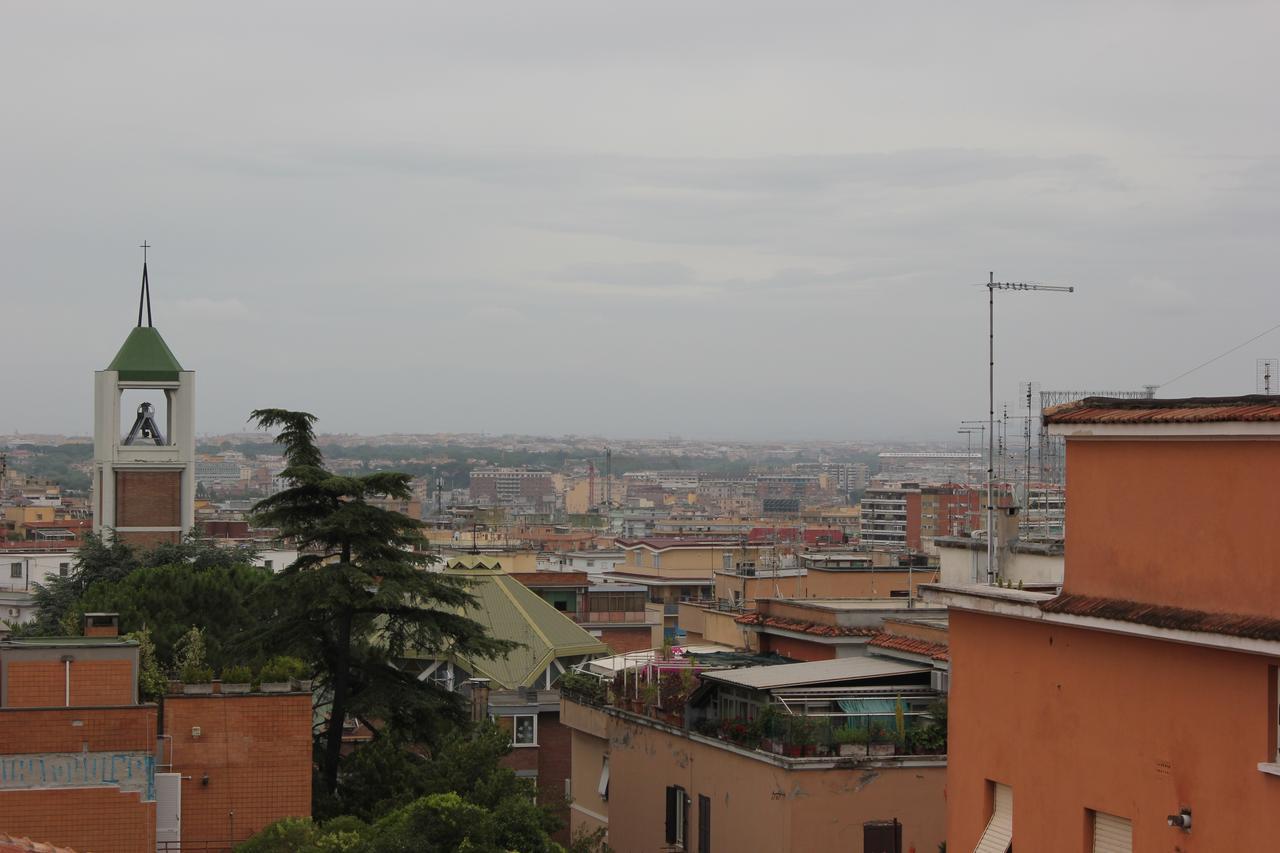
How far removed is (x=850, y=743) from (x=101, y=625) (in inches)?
493

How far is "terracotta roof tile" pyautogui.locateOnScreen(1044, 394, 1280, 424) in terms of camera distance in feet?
31.1

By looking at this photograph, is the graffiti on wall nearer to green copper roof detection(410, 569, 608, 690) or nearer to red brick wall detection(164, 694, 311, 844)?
red brick wall detection(164, 694, 311, 844)

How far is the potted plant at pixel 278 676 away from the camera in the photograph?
19.7 m

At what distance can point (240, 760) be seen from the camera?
62.1 ft

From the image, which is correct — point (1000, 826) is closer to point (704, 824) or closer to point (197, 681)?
point (704, 824)

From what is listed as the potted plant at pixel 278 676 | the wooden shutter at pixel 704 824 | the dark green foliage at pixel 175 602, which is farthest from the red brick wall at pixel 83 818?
the dark green foliage at pixel 175 602

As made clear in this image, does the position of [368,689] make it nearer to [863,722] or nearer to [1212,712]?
[863,722]

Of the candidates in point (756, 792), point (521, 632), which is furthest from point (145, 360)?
point (756, 792)

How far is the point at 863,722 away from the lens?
20.1 metres

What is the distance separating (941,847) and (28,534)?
104 metres

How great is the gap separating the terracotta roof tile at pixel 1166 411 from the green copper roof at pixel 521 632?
26.4 m

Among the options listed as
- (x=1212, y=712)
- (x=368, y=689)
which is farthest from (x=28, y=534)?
(x=1212, y=712)

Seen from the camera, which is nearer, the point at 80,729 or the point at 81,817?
the point at 81,817

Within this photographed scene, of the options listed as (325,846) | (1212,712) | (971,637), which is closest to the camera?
(1212,712)
